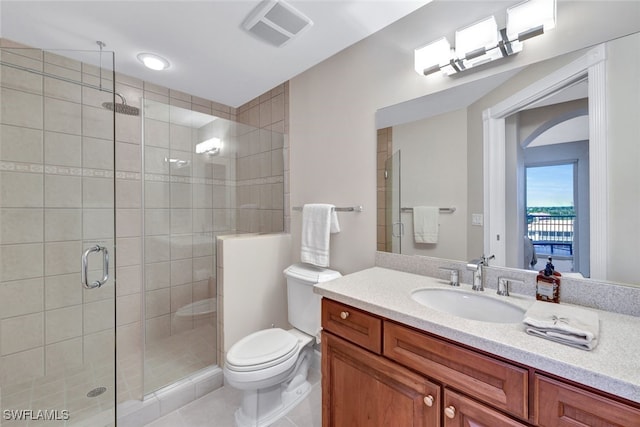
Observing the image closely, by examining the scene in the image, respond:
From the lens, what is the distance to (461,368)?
779mm

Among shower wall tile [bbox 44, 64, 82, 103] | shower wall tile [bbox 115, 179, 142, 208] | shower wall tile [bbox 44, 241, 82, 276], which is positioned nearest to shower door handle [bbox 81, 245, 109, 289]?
shower wall tile [bbox 44, 241, 82, 276]

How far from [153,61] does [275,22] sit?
3.33ft

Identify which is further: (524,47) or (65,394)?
(65,394)

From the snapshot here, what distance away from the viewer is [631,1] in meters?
0.90

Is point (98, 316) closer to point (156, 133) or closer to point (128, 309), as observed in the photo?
point (128, 309)

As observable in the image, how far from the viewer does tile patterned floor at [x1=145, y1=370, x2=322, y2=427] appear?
151cm

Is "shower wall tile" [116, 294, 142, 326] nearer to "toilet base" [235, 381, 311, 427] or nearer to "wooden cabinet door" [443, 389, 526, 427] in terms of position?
"toilet base" [235, 381, 311, 427]

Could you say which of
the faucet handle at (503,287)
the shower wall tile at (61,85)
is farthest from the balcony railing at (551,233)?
the shower wall tile at (61,85)

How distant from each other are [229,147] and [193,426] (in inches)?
72.7

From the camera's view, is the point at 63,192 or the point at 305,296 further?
the point at 305,296

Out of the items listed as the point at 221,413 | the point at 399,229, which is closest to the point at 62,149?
the point at 221,413

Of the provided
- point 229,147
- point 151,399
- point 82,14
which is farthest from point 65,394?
point 82,14

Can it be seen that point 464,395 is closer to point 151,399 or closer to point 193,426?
point 193,426

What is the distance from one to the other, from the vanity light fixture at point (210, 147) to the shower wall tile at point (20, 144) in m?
0.88
